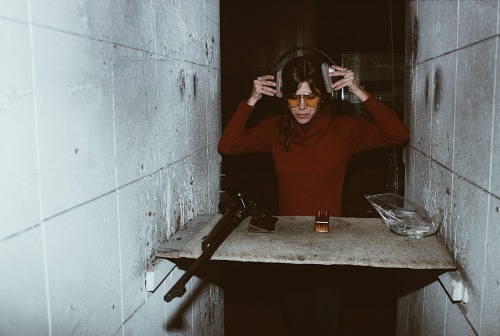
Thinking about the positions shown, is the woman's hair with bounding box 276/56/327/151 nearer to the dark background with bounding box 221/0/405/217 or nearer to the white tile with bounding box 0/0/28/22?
the white tile with bounding box 0/0/28/22

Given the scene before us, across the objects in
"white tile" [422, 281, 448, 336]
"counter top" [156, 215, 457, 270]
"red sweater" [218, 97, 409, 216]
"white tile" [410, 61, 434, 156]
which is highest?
"white tile" [410, 61, 434, 156]

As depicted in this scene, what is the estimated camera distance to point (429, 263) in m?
1.81

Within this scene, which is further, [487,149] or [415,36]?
[415,36]

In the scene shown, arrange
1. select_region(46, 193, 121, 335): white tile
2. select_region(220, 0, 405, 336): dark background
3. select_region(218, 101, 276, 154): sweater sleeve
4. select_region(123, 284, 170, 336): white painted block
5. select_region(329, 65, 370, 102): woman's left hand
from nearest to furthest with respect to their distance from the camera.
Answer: select_region(46, 193, 121, 335): white tile → select_region(123, 284, 170, 336): white painted block → select_region(329, 65, 370, 102): woman's left hand → select_region(218, 101, 276, 154): sweater sleeve → select_region(220, 0, 405, 336): dark background

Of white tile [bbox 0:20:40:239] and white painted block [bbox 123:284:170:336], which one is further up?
white tile [bbox 0:20:40:239]

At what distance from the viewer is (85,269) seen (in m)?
1.41

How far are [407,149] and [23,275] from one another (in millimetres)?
2546

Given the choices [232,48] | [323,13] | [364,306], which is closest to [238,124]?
[364,306]

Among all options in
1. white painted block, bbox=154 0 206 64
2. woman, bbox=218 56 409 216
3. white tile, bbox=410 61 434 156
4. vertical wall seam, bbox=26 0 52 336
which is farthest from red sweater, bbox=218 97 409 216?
vertical wall seam, bbox=26 0 52 336

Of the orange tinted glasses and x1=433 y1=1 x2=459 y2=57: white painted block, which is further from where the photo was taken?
the orange tinted glasses

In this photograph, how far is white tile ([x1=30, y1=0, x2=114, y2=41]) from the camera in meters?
1.18

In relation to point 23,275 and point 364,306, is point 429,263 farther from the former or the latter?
point 364,306

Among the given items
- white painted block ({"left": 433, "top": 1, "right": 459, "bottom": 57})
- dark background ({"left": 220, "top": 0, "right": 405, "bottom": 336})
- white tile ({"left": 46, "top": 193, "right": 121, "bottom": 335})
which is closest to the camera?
white tile ({"left": 46, "top": 193, "right": 121, "bottom": 335})

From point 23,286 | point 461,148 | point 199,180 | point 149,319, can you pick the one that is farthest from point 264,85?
point 23,286
